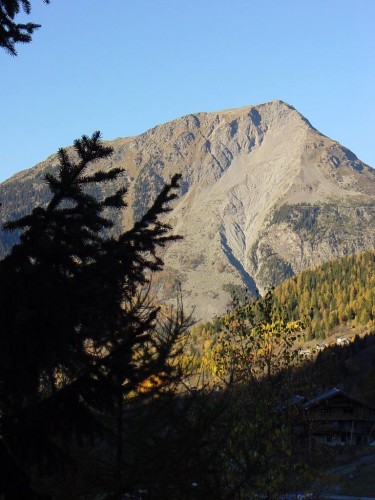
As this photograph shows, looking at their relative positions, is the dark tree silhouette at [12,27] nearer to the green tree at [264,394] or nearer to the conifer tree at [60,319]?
the conifer tree at [60,319]

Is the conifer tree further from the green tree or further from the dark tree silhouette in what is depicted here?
the green tree

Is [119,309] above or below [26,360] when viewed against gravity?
above

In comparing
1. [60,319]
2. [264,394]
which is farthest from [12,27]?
[264,394]

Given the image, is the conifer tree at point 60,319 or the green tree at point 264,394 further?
the green tree at point 264,394

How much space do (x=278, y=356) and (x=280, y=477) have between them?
854cm

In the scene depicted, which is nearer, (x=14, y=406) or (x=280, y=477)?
(x=14, y=406)

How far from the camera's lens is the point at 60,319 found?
7.82m

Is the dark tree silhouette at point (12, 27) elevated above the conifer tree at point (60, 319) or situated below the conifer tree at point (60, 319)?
above

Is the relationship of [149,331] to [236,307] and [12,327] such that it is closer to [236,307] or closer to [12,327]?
[12,327]

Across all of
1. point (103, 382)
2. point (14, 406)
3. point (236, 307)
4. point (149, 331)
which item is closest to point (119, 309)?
point (149, 331)

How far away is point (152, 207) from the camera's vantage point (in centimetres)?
923

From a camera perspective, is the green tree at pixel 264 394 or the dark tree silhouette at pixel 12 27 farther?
the green tree at pixel 264 394

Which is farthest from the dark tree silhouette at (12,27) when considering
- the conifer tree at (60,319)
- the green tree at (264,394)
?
the green tree at (264,394)

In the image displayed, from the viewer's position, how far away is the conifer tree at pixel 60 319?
7684mm
